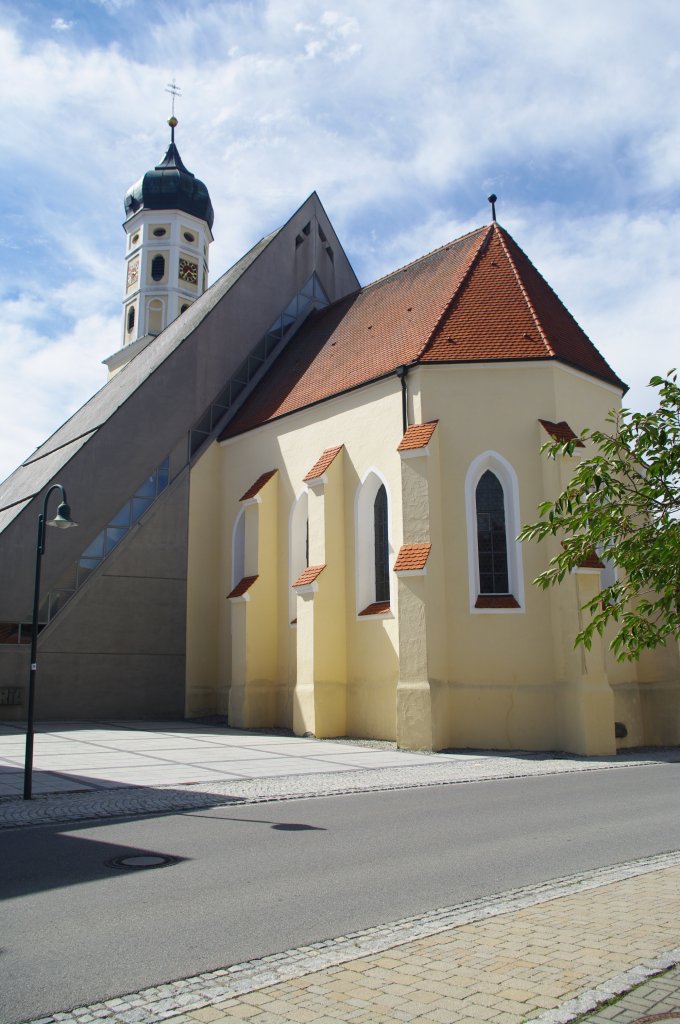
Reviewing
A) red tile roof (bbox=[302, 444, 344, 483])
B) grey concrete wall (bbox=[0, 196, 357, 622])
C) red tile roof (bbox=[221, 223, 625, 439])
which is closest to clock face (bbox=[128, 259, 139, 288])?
grey concrete wall (bbox=[0, 196, 357, 622])

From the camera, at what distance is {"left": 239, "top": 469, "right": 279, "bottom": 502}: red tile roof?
22.1 m

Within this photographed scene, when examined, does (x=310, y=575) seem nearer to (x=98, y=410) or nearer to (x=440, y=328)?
(x=440, y=328)

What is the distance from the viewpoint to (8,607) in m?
21.4

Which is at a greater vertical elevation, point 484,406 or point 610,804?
point 484,406

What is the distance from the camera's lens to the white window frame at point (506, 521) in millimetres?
17359

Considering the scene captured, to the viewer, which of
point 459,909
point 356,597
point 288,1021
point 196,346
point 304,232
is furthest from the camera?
point 304,232

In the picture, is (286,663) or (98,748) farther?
(286,663)

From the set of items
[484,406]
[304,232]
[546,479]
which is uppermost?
[304,232]

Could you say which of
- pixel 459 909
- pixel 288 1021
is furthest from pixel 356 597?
pixel 288 1021

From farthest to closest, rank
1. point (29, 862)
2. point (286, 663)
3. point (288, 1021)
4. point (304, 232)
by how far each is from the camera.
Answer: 1. point (304, 232)
2. point (286, 663)
3. point (29, 862)
4. point (288, 1021)

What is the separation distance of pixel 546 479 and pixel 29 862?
42.5 feet

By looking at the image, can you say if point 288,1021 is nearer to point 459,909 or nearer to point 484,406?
point 459,909

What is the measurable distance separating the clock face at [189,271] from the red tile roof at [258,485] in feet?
65.9

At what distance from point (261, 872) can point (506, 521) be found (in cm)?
1217
